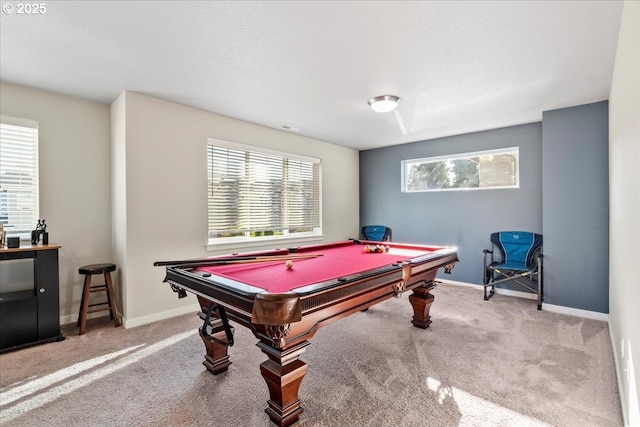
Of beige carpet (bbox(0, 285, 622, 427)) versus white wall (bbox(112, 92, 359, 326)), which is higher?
white wall (bbox(112, 92, 359, 326))

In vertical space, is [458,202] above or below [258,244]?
above

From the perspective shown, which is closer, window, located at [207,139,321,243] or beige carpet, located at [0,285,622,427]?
beige carpet, located at [0,285,622,427]

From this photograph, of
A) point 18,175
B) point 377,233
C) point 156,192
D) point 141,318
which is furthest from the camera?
point 377,233

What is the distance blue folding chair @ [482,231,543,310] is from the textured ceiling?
1.65 m

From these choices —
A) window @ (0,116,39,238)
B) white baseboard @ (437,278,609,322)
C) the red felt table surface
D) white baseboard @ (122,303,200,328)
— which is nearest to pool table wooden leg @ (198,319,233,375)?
the red felt table surface

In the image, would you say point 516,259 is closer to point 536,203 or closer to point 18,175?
point 536,203

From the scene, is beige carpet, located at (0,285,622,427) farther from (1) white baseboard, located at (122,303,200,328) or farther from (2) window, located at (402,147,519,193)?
(2) window, located at (402,147,519,193)

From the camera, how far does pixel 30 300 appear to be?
2.69 meters

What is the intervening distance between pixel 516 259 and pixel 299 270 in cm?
343

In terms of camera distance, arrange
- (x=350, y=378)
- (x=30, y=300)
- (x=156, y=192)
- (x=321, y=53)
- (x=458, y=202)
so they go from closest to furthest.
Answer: (x=350, y=378), (x=321, y=53), (x=30, y=300), (x=156, y=192), (x=458, y=202)

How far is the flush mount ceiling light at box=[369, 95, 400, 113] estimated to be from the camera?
3.18m

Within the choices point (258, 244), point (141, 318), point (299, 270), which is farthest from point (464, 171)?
point (141, 318)

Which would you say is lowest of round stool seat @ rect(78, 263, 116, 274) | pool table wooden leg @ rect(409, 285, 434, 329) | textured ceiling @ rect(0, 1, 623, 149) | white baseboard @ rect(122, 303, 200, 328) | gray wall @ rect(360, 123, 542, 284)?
white baseboard @ rect(122, 303, 200, 328)

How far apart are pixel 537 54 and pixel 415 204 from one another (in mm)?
3169
